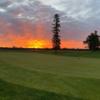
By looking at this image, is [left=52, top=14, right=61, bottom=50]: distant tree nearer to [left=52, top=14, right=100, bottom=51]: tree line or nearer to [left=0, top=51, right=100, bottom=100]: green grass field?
[left=52, top=14, right=100, bottom=51]: tree line

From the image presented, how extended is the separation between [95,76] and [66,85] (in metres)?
4.66

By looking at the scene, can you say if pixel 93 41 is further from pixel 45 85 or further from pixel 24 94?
pixel 24 94

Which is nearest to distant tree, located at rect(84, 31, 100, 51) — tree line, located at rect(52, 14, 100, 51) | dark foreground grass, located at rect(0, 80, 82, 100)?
tree line, located at rect(52, 14, 100, 51)

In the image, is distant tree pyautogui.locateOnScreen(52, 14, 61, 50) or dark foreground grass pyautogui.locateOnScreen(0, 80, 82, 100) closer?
dark foreground grass pyautogui.locateOnScreen(0, 80, 82, 100)

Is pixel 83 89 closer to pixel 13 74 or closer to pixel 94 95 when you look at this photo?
pixel 94 95

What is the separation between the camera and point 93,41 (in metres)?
116

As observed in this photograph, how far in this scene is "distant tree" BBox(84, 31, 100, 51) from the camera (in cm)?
11255

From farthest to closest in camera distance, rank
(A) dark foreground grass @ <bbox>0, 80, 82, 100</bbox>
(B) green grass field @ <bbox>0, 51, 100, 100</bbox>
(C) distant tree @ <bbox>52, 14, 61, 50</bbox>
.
A: 1. (C) distant tree @ <bbox>52, 14, 61, 50</bbox>
2. (B) green grass field @ <bbox>0, 51, 100, 100</bbox>
3. (A) dark foreground grass @ <bbox>0, 80, 82, 100</bbox>

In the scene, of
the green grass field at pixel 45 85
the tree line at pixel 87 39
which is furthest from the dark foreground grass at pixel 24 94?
the tree line at pixel 87 39

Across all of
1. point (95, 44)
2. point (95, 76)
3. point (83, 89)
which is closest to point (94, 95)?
point (83, 89)

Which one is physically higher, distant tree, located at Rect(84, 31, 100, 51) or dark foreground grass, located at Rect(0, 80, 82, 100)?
distant tree, located at Rect(84, 31, 100, 51)

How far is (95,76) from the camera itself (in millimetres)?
27141

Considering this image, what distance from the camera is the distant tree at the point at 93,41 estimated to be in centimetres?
11255

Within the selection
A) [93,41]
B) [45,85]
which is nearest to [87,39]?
[93,41]
